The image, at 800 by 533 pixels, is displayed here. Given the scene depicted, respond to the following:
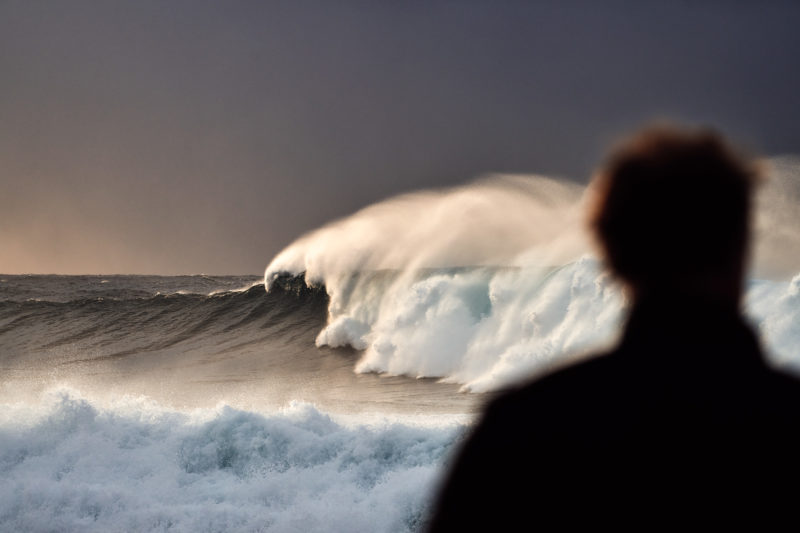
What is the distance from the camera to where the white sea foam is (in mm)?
6387

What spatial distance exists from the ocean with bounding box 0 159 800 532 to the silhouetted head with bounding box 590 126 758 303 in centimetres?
6

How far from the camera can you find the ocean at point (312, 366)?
674 cm

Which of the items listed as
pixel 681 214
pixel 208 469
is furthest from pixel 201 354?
pixel 681 214

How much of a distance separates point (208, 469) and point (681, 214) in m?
7.50

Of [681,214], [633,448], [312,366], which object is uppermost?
[681,214]

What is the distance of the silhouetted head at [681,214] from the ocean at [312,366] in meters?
0.06

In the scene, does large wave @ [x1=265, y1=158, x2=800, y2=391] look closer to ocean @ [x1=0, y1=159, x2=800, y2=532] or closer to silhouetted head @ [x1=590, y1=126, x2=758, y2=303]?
ocean @ [x1=0, y1=159, x2=800, y2=532]

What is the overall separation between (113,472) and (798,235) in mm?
13752

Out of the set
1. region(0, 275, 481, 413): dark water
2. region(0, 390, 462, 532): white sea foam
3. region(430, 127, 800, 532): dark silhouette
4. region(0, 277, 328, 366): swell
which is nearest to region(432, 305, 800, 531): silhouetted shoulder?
region(430, 127, 800, 532): dark silhouette

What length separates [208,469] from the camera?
24.8ft

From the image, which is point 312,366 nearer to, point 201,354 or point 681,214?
point 201,354

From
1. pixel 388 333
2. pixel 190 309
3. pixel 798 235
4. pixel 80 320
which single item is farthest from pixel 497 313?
pixel 80 320

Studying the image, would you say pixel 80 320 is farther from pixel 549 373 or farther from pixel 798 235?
pixel 549 373

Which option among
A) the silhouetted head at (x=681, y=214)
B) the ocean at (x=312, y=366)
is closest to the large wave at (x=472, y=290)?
the ocean at (x=312, y=366)
